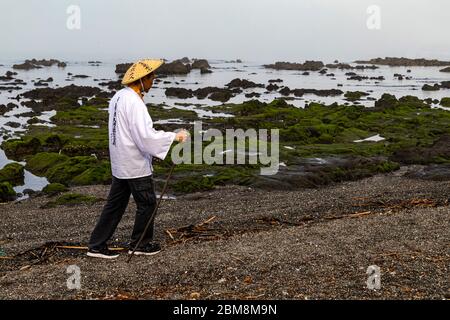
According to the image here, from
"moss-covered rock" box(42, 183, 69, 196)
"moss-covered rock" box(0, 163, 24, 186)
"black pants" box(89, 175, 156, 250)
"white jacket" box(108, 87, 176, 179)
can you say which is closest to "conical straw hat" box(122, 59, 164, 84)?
"white jacket" box(108, 87, 176, 179)

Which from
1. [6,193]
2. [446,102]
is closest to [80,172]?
[6,193]

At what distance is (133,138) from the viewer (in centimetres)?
665

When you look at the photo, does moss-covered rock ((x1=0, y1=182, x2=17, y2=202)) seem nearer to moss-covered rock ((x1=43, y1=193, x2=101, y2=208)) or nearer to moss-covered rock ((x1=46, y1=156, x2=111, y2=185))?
moss-covered rock ((x1=46, y1=156, x2=111, y2=185))

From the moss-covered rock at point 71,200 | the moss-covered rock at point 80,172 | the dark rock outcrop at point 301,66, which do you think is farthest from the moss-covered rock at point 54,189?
the dark rock outcrop at point 301,66

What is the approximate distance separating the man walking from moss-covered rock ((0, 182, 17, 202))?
424 inches

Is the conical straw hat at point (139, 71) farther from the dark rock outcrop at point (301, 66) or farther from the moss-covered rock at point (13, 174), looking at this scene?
the dark rock outcrop at point (301, 66)

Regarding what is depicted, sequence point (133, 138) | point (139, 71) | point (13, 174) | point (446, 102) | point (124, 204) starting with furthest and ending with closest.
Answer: point (446, 102) → point (13, 174) → point (124, 204) → point (139, 71) → point (133, 138)

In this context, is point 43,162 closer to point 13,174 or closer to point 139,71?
point 13,174

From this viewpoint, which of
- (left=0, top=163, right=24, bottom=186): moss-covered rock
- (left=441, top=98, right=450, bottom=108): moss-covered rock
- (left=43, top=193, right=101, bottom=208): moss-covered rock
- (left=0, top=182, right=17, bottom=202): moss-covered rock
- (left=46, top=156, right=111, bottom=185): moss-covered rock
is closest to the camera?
(left=43, top=193, right=101, bottom=208): moss-covered rock

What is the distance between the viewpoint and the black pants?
6789 millimetres

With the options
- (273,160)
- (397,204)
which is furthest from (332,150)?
(397,204)

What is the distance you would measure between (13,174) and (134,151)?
14570 millimetres

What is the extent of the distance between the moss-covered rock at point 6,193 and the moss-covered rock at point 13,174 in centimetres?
207

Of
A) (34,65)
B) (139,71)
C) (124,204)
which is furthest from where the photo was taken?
(34,65)
